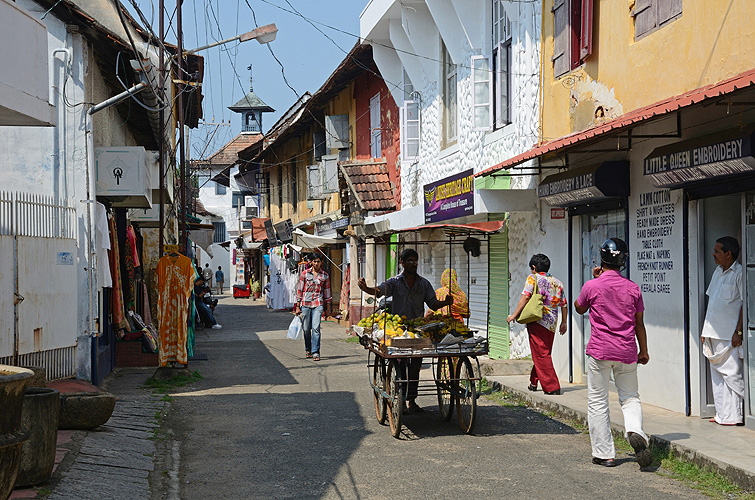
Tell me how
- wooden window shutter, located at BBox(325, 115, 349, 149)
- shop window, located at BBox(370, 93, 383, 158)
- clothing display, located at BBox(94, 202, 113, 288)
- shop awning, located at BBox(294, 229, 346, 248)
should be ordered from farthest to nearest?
1. wooden window shutter, located at BBox(325, 115, 349, 149)
2. shop awning, located at BBox(294, 229, 346, 248)
3. shop window, located at BBox(370, 93, 383, 158)
4. clothing display, located at BBox(94, 202, 113, 288)

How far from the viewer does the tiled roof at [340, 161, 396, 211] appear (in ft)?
73.8

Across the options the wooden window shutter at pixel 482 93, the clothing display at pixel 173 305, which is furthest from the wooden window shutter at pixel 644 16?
the clothing display at pixel 173 305

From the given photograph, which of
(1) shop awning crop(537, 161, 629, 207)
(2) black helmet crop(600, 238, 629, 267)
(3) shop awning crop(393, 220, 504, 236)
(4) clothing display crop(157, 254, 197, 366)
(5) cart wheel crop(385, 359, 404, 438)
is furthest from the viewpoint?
(4) clothing display crop(157, 254, 197, 366)

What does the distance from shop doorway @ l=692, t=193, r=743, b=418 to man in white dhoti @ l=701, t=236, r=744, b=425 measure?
0.34 metres

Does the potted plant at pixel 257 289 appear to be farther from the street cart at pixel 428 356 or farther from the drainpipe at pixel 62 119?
the street cart at pixel 428 356

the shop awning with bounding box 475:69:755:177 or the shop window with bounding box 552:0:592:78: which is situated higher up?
the shop window with bounding box 552:0:592:78

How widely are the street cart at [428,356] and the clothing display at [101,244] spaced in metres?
4.42

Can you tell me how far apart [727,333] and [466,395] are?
262 cm

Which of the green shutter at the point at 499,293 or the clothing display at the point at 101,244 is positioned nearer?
the clothing display at the point at 101,244

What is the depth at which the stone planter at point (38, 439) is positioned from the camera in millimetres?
6000

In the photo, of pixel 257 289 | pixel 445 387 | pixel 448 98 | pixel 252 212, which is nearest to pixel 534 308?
pixel 445 387

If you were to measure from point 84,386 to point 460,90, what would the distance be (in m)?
8.85

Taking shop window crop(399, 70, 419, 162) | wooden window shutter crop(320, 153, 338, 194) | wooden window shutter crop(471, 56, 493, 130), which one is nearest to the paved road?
wooden window shutter crop(471, 56, 493, 130)

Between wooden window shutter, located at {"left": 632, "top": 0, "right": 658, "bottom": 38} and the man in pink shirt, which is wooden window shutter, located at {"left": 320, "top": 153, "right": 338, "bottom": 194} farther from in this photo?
the man in pink shirt
